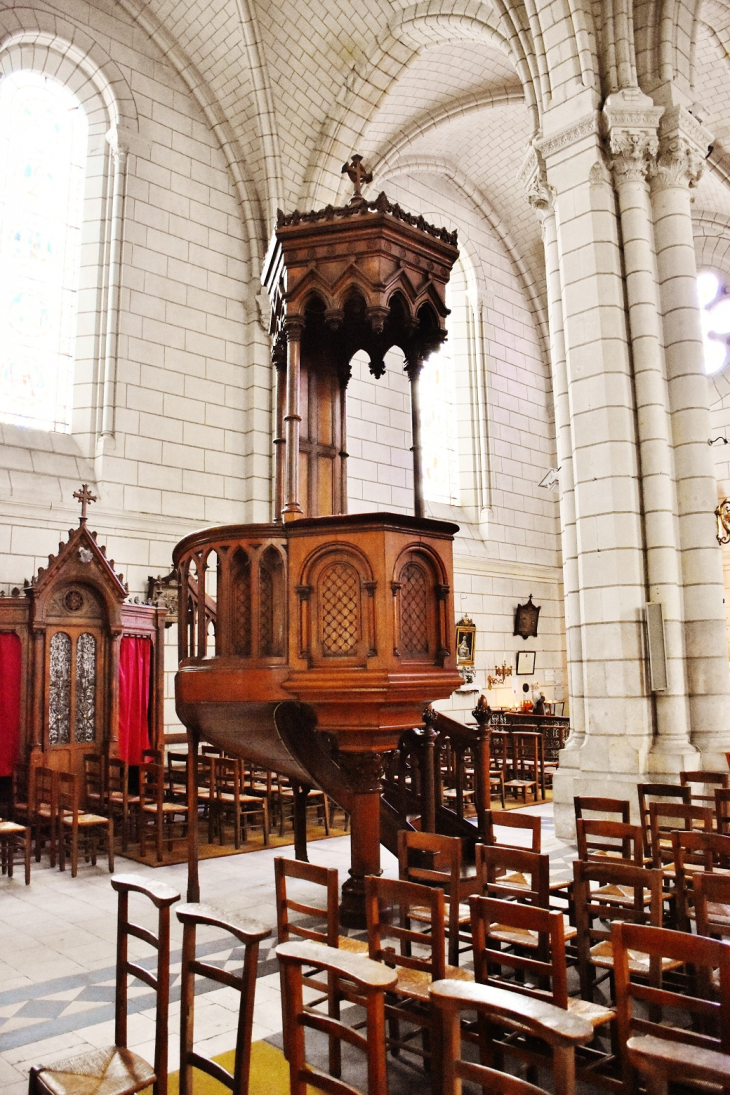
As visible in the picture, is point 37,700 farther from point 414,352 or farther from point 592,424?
point 592,424

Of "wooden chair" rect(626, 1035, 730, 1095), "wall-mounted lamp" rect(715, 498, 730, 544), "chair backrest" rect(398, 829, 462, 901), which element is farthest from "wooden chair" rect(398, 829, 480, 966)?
"wall-mounted lamp" rect(715, 498, 730, 544)

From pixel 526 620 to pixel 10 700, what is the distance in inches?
386

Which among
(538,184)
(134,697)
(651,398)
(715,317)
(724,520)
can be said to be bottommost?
(134,697)

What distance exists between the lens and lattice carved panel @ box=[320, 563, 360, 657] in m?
4.21

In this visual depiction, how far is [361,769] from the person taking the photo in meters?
4.42

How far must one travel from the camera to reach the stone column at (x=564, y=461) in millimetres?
7266

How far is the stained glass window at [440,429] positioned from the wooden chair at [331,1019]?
13050 mm

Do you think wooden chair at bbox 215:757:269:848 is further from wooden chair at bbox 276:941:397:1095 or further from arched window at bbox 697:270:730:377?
arched window at bbox 697:270:730:377

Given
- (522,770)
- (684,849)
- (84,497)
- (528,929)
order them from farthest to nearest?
(522,770), (84,497), (684,849), (528,929)

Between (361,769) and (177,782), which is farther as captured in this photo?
(177,782)

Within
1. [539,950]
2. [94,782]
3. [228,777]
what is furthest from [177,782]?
[539,950]

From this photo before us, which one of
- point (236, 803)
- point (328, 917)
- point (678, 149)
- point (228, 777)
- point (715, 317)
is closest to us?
point (328, 917)

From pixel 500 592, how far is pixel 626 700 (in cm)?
821

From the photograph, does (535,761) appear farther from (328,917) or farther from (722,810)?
(328,917)
